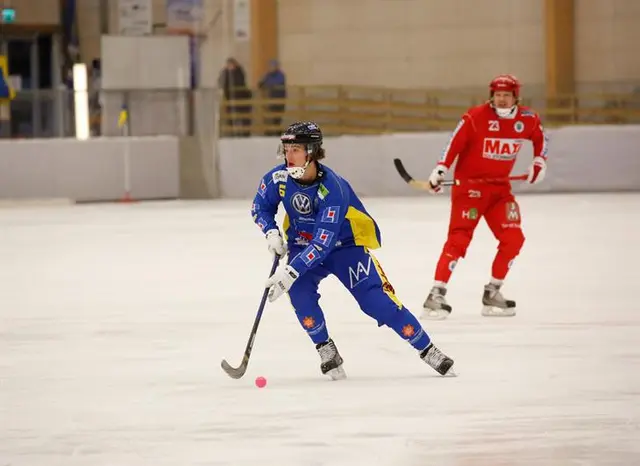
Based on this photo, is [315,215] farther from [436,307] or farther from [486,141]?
[486,141]

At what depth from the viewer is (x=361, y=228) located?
6.54m

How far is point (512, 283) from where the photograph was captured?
1055cm

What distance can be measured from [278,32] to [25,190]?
8726 millimetres

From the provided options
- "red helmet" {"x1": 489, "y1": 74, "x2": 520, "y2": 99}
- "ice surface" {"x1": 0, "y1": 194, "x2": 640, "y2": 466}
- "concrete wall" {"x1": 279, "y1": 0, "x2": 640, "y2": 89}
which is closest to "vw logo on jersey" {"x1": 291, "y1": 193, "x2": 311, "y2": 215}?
"ice surface" {"x1": 0, "y1": 194, "x2": 640, "y2": 466}

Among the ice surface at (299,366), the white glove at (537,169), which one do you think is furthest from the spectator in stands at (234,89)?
the white glove at (537,169)

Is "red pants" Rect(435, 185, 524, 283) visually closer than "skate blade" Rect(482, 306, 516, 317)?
No

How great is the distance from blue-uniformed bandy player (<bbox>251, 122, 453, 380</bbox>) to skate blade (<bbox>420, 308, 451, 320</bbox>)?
2131 mm

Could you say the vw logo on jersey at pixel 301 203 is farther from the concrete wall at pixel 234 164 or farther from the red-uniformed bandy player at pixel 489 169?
the concrete wall at pixel 234 164

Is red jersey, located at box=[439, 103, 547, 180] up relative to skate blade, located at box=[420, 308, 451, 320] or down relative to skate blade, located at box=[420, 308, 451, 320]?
up

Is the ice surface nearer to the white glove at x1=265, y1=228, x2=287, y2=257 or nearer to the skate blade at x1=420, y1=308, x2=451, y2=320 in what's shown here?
the skate blade at x1=420, y1=308, x2=451, y2=320

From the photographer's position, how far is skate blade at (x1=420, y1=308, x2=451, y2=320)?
28.6ft

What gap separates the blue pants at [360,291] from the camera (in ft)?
21.3

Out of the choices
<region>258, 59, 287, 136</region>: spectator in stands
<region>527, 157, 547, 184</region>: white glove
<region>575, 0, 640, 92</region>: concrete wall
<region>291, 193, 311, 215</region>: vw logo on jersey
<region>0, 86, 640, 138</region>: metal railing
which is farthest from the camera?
<region>575, 0, 640, 92</region>: concrete wall

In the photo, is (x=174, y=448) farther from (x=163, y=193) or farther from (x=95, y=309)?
(x=163, y=193)
